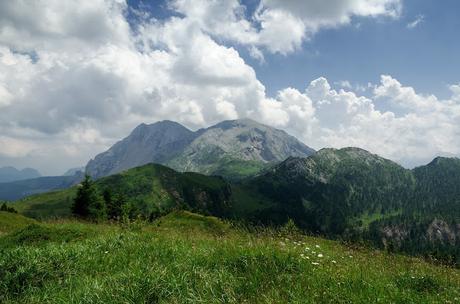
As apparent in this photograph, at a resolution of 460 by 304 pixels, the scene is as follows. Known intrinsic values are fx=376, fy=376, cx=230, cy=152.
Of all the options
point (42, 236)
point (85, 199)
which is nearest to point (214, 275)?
point (42, 236)

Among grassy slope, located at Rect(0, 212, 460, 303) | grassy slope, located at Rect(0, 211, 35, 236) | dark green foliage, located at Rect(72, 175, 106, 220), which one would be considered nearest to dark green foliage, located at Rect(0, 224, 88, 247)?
grassy slope, located at Rect(0, 212, 460, 303)

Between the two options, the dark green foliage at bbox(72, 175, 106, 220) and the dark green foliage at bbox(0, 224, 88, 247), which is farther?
the dark green foliage at bbox(72, 175, 106, 220)

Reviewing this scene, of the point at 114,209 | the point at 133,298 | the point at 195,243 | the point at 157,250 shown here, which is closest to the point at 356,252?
the point at 195,243

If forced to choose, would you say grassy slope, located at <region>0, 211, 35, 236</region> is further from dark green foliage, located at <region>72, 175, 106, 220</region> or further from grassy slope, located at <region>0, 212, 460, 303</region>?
dark green foliage, located at <region>72, 175, 106, 220</region>

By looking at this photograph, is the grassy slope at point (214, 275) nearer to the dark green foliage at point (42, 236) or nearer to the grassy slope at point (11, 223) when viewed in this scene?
the dark green foliage at point (42, 236)

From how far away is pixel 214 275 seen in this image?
8.75 m

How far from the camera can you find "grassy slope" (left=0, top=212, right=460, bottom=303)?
769 centimetres

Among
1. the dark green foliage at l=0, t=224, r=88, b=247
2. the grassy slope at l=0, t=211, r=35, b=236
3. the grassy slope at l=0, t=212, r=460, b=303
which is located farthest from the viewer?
the grassy slope at l=0, t=211, r=35, b=236

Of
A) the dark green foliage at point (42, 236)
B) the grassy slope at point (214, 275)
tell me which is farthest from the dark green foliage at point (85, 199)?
the grassy slope at point (214, 275)

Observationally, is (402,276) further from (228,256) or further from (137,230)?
(137,230)

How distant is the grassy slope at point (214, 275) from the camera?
7.69 m

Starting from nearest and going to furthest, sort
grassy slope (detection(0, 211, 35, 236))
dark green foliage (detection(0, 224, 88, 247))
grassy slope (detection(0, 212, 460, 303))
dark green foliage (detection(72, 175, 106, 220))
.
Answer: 1. grassy slope (detection(0, 212, 460, 303))
2. dark green foliage (detection(0, 224, 88, 247))
3. grassy slope (detection(0, 211, 35, 236))
4. dark green foliage (detection(72, 175, 106, 220))

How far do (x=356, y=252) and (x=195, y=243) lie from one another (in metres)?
5.36

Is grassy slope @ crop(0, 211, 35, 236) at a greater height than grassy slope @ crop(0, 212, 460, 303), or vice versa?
grassy slope @ crop(0, 212, 460, 303)
